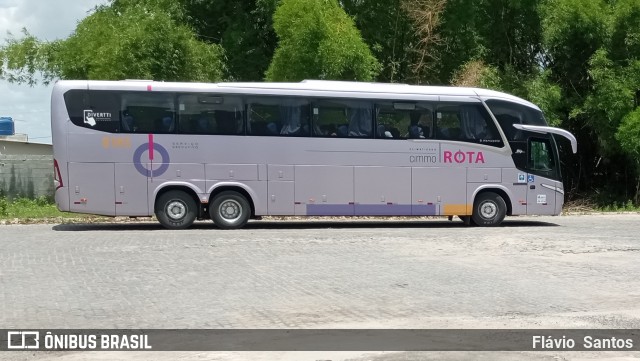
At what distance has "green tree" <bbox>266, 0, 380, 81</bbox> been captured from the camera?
25141 millimetres

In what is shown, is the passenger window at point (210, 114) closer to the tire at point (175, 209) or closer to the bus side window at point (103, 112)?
the bus side window at point (103, 112)

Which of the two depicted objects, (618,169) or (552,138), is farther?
(618,169)

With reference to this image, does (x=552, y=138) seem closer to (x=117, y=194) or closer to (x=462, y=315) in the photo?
(x=117, y=194)

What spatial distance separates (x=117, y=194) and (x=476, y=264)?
372 inches

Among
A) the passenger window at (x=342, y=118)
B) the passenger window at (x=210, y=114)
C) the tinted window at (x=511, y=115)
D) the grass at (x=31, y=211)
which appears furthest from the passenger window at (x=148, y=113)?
the tinted window at (x=511, y=115)

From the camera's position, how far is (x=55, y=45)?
29.3 m

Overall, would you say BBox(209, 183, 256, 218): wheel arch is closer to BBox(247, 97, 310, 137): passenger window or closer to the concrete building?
BBox(247, 97, 310, 137): passenger window

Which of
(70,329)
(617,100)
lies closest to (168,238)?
(70,329)

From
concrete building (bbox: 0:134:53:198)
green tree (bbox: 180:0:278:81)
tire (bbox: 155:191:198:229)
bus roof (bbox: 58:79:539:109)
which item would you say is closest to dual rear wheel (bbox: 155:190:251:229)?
tire (bbox: 155:191:198:229)

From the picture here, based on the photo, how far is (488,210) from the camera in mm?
21797

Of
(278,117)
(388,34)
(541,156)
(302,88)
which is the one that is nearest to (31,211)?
(278,117)

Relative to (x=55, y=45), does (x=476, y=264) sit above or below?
below

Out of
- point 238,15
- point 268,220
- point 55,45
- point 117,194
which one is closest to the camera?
point 117,194

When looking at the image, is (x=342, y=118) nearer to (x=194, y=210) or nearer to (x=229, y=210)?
(x=229, y=210)
